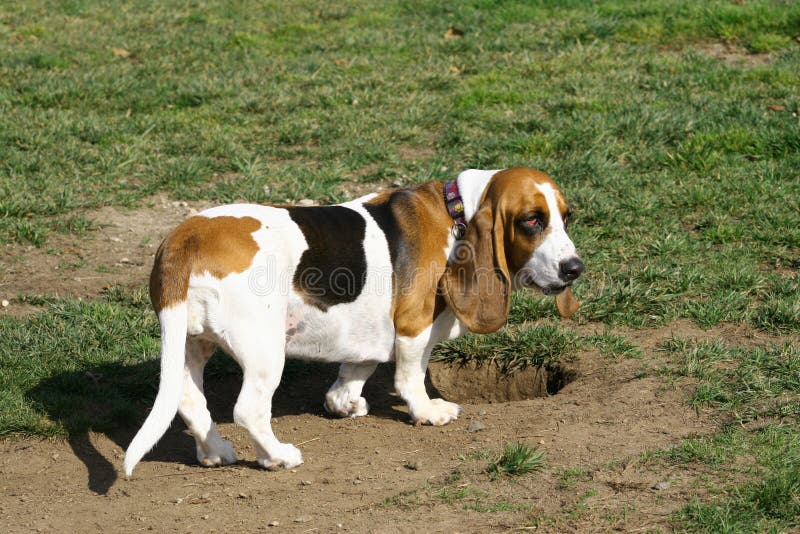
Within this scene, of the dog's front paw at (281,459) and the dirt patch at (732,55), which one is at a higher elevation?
the dirt patch at (732,55)

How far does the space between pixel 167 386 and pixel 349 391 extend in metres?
1.45

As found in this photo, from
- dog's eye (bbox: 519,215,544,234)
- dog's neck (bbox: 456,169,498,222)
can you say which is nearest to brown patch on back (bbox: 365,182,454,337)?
dog's neck (bbox: 456,169,498,222)

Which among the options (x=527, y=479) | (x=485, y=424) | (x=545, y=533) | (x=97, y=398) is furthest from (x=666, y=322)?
(x=97, y=398)

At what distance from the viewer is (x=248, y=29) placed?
42.7ft

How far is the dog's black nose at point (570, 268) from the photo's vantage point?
513 centimetres

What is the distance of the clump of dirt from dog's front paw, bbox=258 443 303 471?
151cm

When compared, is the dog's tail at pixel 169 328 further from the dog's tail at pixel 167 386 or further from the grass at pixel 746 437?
the grass at pixel 746 437

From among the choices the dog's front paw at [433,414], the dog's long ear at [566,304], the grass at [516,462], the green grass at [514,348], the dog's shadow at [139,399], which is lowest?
the dog's shadow at [139,399]

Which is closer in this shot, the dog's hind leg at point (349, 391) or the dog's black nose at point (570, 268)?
the dog's black nose at point (570, 268)

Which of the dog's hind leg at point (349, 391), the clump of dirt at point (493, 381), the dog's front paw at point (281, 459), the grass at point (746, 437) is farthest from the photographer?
the clump of dirt at point (493, 381)

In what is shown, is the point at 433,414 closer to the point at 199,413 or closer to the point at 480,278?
the point at 480,278

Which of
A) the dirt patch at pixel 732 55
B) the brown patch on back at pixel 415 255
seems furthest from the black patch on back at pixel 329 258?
the dirt patch at pixel 732 55

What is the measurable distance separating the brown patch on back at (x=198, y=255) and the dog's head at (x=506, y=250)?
1116 mm

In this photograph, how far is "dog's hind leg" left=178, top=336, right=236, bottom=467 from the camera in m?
4.92
